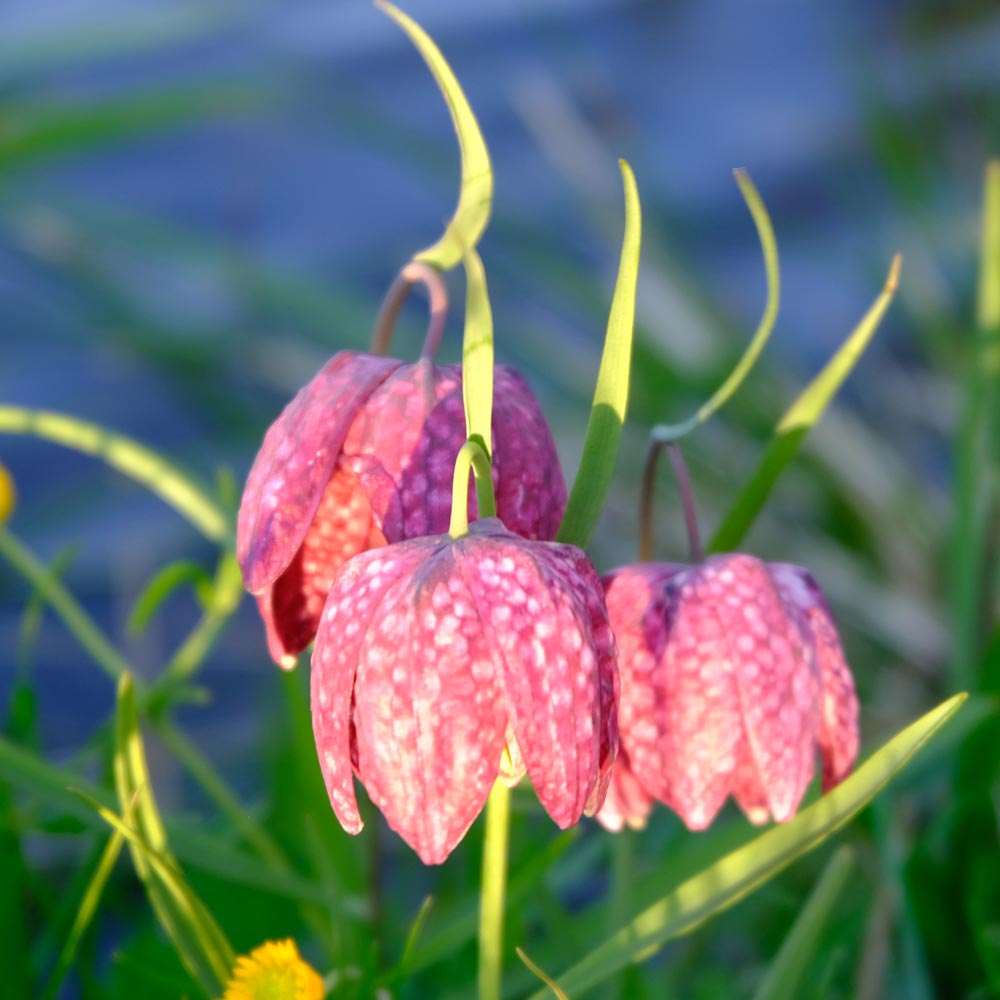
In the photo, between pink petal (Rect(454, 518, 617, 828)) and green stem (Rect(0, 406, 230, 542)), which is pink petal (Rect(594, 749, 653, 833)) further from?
green stem (Rect(0, 406, 230, 542))

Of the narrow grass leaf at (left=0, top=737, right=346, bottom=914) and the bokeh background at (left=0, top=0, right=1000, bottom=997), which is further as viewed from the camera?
the bokeh background at (left=0, top=0, right=1000, bottom=997)

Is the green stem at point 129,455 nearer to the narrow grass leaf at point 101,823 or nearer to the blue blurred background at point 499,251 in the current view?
the narrow grass leaf at point 101,823

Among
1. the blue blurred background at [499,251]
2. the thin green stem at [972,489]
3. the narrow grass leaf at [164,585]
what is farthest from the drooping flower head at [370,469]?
the blue blurred background at [499,251]

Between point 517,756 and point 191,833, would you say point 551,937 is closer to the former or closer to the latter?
point 191,833

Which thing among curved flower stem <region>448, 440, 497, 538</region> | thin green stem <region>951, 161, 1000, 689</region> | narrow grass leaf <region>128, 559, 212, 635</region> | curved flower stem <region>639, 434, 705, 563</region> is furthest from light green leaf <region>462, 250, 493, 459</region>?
thin green stem <region>951, 161, 1000, 689</region>

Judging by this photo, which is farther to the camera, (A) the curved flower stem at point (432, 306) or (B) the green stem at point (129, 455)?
(B) the green stem at point (129, 455)

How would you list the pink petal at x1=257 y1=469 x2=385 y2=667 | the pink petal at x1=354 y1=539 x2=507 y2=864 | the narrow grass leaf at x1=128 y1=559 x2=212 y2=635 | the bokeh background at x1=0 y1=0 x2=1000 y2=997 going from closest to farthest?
the pink petal at x1=354 y1=539 x2=507 y2=864, the pink petal at x1=257 y1=469 x2=385 y2=667, the narrow grass leaf at x1=128 y1=559 x2=212 y2=635, the bokeh background at x1=0 y1=0 x2=1000 y2=997
